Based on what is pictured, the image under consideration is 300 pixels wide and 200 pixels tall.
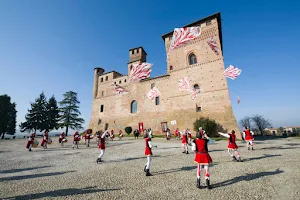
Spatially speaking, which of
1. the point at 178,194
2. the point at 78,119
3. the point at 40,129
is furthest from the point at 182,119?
the point at 40,129

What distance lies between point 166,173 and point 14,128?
49884 millimetres

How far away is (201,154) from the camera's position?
16.3 feet

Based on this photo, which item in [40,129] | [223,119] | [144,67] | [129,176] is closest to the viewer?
[129,176]

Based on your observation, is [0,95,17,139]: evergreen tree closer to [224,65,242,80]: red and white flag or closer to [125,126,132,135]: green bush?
[125,126,132,135]: green bush

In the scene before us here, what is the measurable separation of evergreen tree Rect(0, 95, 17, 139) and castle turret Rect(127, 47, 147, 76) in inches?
1323

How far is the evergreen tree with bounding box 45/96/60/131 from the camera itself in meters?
39.0

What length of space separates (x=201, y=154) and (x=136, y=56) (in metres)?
30.9

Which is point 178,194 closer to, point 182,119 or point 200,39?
point 182,119

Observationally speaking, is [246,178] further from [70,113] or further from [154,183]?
[70,113]

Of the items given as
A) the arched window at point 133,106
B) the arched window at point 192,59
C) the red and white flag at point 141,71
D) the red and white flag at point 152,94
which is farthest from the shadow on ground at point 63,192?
the arched window at point 133,106

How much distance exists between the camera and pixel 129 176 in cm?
578

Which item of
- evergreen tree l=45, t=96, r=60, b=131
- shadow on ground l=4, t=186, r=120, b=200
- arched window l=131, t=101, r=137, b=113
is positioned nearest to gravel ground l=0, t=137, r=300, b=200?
shadow on ground l=4, t=186, r=120, b=200

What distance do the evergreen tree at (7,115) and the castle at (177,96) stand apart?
69.1 ft

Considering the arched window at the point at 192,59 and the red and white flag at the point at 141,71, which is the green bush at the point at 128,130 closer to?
the arched window at the point at 192,59
